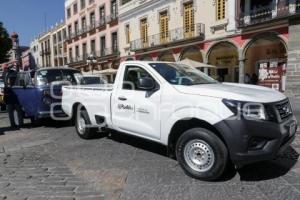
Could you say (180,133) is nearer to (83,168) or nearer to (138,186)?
(138,186)

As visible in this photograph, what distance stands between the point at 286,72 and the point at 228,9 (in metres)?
5.81

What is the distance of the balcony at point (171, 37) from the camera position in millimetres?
23141

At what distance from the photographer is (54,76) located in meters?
9.84

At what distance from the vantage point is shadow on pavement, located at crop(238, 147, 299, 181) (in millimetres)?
4691

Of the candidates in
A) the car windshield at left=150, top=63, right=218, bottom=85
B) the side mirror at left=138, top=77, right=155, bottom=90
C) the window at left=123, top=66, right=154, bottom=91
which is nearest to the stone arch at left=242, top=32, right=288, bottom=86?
the car windshield at left=150, top=63, right=218, bottom=85

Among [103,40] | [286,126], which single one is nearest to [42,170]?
[286,126]

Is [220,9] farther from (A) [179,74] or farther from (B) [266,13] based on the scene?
(A) [179,74]

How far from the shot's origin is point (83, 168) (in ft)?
17.3

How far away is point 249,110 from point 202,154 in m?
0.95

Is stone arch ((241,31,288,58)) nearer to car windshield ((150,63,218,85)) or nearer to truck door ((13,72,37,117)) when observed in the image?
car windshield ((150,63,218,85))

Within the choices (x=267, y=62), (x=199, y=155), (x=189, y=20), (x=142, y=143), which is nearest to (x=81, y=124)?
(x=142, y=143)

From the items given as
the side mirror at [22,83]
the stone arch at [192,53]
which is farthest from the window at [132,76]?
the stone arch at [192,53]

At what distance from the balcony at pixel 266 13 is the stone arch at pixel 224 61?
Result: 101 inches

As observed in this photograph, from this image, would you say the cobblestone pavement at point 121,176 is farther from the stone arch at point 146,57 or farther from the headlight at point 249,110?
the stone arch at point 146,57
